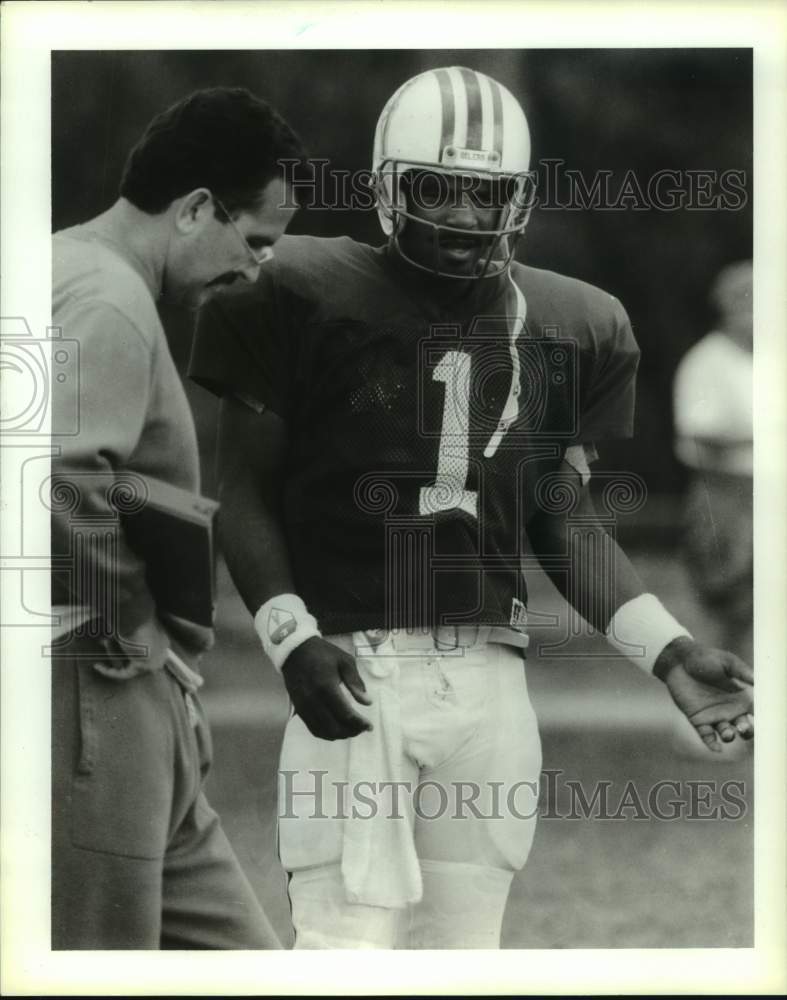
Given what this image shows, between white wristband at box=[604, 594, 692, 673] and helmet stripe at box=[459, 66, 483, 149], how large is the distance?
45.0 inches

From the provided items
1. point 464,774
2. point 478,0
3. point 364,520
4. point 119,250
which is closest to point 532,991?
point 464,774

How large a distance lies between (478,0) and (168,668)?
68.6 inches

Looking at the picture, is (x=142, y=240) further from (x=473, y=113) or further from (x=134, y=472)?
(x=473, y=113)

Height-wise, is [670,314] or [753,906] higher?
[670,314]

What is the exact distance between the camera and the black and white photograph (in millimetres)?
3980

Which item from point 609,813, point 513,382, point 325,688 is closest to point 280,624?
point 325,688

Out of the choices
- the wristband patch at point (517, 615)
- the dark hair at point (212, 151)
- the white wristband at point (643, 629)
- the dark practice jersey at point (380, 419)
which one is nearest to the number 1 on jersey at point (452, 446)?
the dark practice jersey at point (380, 419)

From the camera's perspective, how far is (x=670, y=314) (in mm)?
4094

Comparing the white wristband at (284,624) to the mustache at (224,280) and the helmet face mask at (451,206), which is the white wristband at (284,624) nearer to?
Answer: the mustache at (224,280)

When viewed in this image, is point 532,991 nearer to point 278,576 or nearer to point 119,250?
point 278,576

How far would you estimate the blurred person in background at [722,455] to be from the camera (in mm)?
4105

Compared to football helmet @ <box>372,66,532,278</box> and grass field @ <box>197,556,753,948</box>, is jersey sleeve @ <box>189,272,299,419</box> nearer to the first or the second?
football helmet @ <box>372,66,532,278</box>

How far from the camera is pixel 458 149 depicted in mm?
3920

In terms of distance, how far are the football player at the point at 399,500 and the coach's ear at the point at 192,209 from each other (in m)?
0.19
